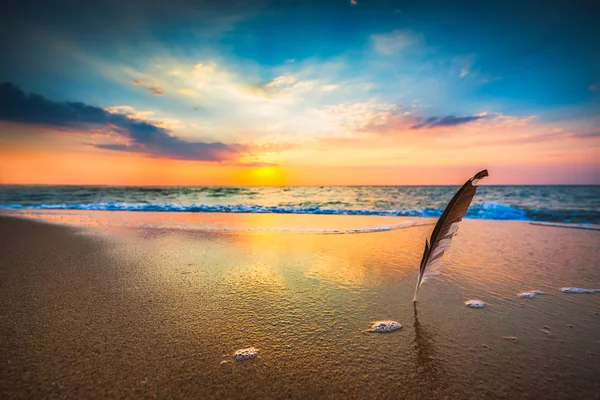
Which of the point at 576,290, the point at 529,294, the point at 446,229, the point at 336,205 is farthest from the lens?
the point at 336,205

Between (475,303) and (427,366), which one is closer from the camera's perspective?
(427,366)

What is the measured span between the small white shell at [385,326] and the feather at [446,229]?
1.64ft

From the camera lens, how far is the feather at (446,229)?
8.60ft

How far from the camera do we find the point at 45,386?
1699mm

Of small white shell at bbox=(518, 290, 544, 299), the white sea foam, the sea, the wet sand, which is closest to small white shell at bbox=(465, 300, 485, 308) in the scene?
the wet sand

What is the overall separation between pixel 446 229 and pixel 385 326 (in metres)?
1.16

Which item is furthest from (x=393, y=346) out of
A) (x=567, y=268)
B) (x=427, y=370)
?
(x=567, y=268)

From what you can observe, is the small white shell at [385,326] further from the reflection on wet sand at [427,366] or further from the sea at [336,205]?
the sea at [336,205]

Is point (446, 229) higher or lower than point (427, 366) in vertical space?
higher

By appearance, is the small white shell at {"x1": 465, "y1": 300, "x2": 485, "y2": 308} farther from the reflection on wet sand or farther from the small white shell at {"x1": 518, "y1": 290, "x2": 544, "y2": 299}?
the reflection on wet sand

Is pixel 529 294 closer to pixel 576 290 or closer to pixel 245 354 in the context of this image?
pixel 576 290

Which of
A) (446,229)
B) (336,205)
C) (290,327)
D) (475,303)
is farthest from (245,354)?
(336,205)

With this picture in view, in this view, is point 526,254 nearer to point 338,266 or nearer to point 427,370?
point 338,266

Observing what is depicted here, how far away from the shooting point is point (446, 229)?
2727 mm
